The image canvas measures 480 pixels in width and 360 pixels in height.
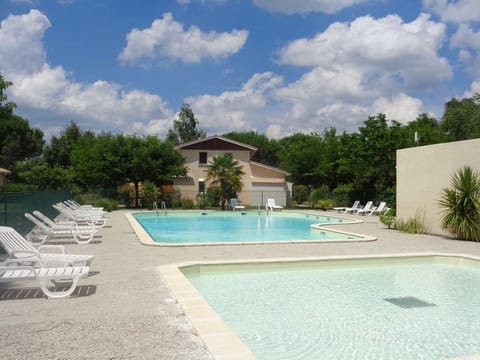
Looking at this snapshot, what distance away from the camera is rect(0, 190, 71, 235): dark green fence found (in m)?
11.3

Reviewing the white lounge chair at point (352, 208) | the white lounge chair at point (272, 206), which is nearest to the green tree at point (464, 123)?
the white lounge chair at point (352, 208)

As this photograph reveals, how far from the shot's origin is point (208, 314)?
5441mm

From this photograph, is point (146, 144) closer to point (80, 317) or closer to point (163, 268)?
point (163, 268)

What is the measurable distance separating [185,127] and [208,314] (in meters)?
57.2

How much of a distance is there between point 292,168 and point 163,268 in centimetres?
3283

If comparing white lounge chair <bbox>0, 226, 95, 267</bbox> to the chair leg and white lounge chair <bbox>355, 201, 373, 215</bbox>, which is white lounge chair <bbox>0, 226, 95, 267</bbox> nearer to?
the chair leg

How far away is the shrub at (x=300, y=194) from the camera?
37.1 meters

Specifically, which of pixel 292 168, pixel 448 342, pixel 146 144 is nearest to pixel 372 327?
pixel 448 342

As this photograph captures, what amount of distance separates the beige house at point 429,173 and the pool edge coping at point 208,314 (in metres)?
7.55

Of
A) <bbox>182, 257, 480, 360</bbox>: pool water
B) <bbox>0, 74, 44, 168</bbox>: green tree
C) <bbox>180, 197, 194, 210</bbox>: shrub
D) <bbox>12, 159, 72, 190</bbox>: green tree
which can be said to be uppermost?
<bbox>0, 74, 44, 168</bbox>: green tree

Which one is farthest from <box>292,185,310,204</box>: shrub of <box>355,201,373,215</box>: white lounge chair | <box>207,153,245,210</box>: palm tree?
<box>355,201,373,215</box>: white lounge chair

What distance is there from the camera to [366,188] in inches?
1260

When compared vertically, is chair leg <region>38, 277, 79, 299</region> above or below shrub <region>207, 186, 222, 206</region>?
below

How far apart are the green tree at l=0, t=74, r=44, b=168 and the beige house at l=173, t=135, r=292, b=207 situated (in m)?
21.7
